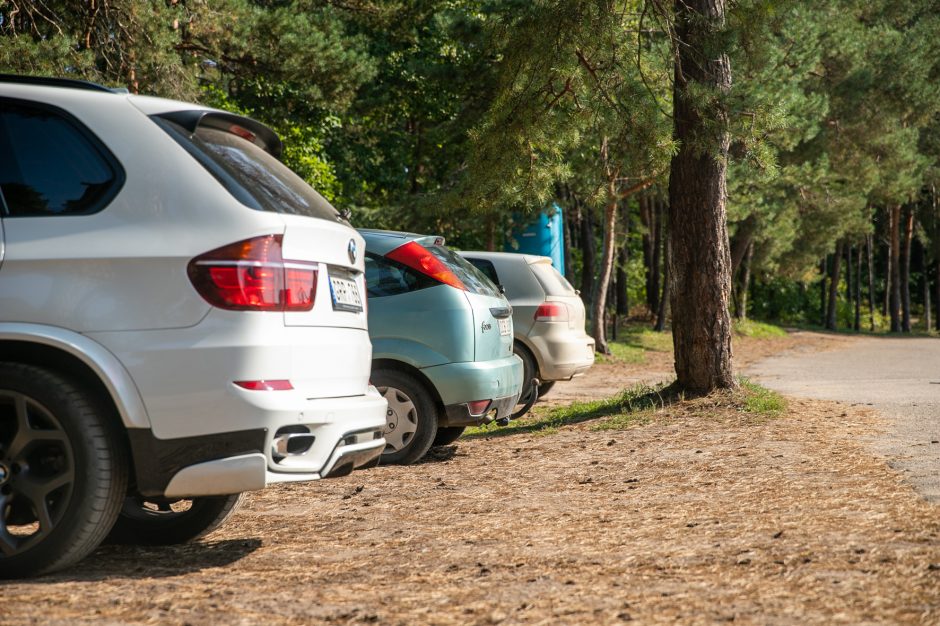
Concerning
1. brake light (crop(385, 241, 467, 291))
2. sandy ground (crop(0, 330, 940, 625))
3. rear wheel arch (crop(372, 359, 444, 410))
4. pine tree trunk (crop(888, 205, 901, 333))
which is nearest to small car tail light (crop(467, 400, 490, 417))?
rear wheel arch (crop(372, 359, 444, 410))

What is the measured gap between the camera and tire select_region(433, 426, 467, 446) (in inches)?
339

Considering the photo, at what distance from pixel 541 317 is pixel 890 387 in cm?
540

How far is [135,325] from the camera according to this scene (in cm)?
408

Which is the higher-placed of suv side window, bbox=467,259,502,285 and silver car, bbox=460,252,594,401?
suv side window, bbox=467,259,502,285

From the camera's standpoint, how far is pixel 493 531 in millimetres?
5461

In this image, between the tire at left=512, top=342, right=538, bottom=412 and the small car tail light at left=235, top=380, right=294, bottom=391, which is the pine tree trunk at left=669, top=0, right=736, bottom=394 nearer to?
the tire at left=512, top=342, right=538, bottom=412

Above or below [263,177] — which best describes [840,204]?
above

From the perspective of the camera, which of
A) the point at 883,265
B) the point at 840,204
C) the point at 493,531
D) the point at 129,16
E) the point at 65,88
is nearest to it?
the point at 65,88

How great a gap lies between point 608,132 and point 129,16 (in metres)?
7.06

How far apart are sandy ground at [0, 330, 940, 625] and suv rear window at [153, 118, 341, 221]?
1.60 metres

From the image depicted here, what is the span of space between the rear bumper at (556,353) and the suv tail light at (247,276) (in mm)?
6774

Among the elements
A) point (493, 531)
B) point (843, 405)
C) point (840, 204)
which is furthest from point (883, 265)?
point (493, 531)

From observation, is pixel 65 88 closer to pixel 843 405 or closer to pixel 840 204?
pixel 843 405

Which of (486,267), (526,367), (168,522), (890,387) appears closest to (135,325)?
(168,522)
